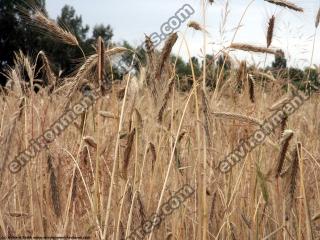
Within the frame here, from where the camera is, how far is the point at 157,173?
7.47 ft

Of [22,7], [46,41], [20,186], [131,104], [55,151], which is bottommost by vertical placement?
[20,186]

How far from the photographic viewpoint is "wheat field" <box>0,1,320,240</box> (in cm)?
163

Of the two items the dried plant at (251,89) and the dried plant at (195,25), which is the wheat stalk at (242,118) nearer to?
the dried plant at (195,25)

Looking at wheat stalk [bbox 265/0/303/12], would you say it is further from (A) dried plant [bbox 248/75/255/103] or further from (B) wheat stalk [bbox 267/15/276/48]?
(A) dried plant [bbox 248/75/255/103]

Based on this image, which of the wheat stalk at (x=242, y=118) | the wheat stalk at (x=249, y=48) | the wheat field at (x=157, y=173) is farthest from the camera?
the wheat stalk at (x=249, y=48)

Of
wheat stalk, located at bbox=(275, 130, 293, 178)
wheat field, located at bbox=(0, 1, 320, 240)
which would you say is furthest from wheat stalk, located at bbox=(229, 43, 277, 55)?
wheat stalk, located at bbox=(275, 130, 293, 178)

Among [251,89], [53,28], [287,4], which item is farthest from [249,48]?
[53,28]

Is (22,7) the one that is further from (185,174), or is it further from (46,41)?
(46,41)

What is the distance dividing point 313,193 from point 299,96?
52cm

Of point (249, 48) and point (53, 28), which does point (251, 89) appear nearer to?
point (249, 48)

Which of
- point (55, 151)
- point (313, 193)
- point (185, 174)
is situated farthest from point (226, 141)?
point (55, 151)

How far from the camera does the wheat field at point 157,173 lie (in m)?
1.63

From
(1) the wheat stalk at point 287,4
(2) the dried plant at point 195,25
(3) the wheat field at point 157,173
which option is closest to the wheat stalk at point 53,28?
(3) the wheat field at point 157,173

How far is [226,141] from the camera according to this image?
2.60m
